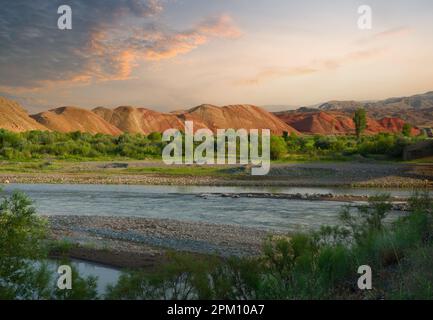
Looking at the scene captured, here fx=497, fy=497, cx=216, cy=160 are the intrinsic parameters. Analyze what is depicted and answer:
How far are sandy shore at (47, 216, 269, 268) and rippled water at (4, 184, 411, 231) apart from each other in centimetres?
Result: 209

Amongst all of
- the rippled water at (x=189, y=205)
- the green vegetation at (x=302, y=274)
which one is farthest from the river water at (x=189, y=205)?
the green vegetation at (x=302, y=274)

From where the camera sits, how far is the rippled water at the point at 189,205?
23.0m

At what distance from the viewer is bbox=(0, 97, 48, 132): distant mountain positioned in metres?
115

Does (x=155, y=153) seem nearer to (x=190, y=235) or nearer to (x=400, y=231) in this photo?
(x=190, y=235)

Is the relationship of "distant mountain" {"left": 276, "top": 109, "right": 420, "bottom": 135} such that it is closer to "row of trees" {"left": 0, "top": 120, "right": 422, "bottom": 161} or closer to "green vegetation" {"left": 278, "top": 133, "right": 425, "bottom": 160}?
"green vegetation" {"left": 278, "top": 133, "right": 425, "bottom": 160}

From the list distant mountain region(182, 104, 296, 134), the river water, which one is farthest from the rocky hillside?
the river water

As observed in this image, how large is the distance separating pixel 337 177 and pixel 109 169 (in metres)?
22.7

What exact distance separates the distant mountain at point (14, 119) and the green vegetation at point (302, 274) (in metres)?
113

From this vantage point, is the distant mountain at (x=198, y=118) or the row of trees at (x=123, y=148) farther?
the distant mountain at (x=198, y=118)

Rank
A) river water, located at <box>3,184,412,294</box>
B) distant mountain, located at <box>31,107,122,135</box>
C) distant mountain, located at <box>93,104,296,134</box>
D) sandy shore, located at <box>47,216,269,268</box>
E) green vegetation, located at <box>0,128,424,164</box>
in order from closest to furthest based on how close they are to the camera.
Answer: sandy shore, located at <box>47,216,269,268</box>
river water, located at <box>3,184,412,294</box>
green vegetation, located at <box>0,128,424,164</box>
distant mountain, located at <box>31,107,122,135</box>
distant mountain, located at <box>93,104,296,134</box>

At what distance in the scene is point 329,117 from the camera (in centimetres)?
16838

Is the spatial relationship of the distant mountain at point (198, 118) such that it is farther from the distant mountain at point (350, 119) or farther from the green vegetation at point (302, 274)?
the green vegetation at point (302, 274)

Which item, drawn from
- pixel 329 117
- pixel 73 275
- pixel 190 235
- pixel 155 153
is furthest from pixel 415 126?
pixel 73 275

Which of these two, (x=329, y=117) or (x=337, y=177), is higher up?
(x=329, y=117)
